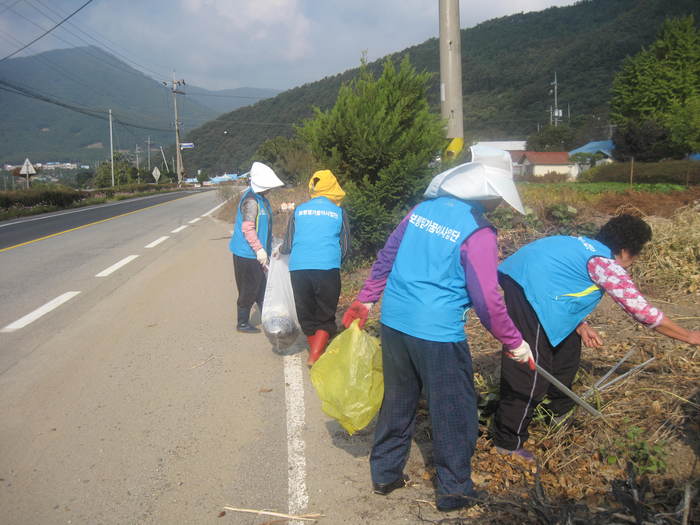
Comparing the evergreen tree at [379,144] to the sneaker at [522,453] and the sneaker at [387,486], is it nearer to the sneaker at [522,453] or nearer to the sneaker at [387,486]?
the sneaker at [522,453]

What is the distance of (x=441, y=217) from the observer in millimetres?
2969

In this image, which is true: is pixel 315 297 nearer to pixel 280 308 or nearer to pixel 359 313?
pixel 280 308

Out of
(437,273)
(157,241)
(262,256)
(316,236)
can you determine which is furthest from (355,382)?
(157,241)

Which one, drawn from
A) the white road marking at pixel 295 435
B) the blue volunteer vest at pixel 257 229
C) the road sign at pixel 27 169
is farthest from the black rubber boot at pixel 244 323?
the road sign at pixel 27 169

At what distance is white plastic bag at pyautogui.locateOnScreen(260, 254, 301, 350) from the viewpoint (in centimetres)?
546

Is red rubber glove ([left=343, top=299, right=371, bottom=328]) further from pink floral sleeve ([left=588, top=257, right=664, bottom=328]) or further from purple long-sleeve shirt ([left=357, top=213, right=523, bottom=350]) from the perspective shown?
pink floral sleeve ([left=588, top=257, right=664, bottom=328])

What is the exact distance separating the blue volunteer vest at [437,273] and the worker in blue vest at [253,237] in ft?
9.81

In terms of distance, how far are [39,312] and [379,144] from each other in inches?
193

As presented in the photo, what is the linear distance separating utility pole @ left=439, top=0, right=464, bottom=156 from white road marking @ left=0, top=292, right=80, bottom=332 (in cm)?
558

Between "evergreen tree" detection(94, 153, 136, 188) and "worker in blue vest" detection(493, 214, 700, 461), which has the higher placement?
"evergreen tree" detection(94, 153, 136, 188)

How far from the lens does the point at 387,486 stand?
321 centimetres

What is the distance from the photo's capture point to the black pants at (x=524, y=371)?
3.36 m

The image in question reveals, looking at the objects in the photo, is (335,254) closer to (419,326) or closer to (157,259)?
(419,326)

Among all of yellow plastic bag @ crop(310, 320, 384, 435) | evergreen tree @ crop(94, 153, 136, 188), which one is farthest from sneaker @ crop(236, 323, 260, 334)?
evergreen tree @ crop(94, 153, 136, 188)
